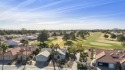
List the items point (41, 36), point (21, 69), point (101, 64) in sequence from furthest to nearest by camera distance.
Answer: point (41, 36)
point (101, 64)
point (21, 69)

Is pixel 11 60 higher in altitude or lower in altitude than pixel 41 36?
lower

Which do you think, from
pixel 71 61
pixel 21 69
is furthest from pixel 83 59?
pixel 21 69

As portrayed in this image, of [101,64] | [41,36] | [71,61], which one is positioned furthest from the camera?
[41,36]

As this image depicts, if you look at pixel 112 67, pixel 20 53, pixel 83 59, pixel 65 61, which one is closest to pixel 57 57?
pixel 65 61

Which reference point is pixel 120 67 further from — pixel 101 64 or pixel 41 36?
pixel 41 36

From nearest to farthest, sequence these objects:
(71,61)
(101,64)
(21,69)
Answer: (21,69) < (101,64) < (71,61)

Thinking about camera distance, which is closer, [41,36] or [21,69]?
[21,69]

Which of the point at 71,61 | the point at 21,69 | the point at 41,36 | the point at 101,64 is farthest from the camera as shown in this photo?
the point at 41,36

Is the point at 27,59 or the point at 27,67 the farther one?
the point at 27,59

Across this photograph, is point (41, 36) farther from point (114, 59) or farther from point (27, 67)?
point (114, 59)

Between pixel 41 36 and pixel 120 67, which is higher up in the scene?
pixel 41 36
